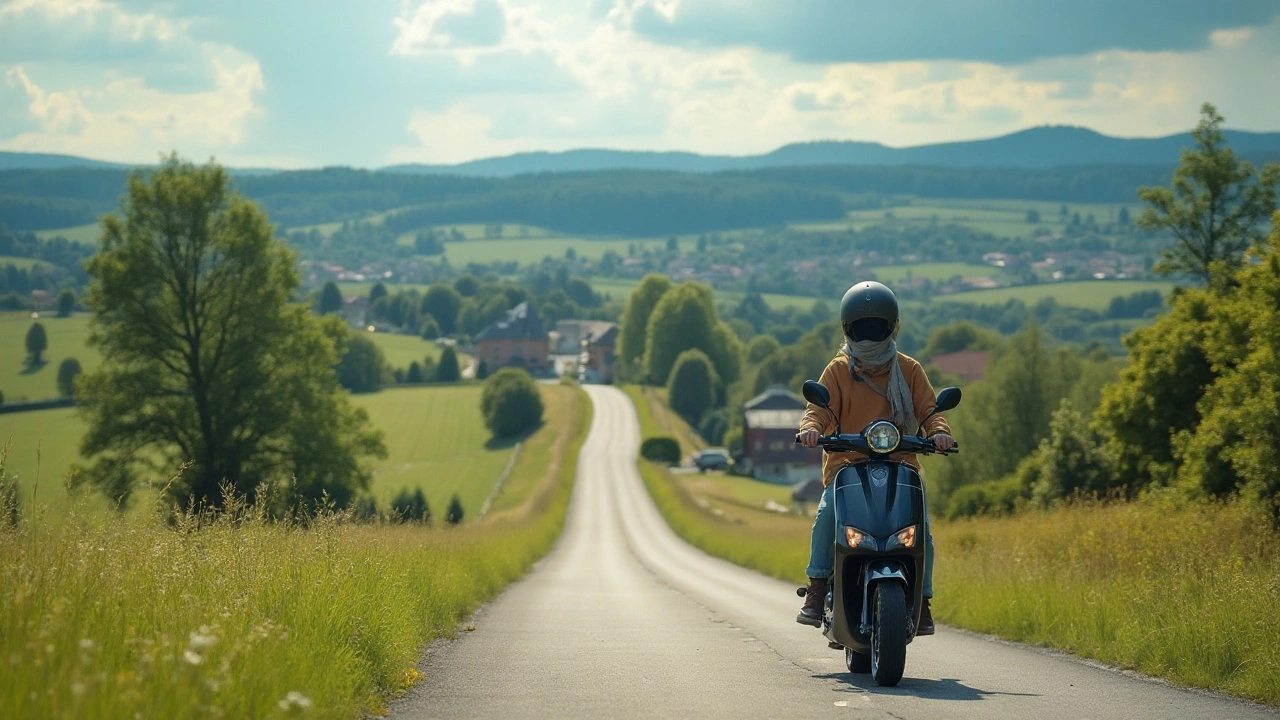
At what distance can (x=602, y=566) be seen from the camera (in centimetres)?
3117

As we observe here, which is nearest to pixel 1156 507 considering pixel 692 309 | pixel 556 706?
pixel 556 706

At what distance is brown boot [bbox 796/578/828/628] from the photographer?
871 centimetres

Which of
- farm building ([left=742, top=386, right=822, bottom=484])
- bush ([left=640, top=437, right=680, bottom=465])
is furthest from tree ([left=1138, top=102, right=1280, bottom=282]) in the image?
farm building ([left=742, top=386, right=822, bottom=484])

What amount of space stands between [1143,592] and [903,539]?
11.5ft

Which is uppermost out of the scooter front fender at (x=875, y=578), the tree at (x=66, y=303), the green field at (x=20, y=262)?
the scooter front fender at (x=875, y=578)

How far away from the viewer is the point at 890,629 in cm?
779

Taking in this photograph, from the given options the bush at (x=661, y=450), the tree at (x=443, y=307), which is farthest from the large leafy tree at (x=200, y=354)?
the tree at (x=443, y=307)

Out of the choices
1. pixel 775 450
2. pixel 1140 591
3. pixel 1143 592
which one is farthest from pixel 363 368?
pixel 1143 592

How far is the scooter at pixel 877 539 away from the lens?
789cm

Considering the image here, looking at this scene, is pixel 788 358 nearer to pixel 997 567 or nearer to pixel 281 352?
pixel 281 352

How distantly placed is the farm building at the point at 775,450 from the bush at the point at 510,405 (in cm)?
1664

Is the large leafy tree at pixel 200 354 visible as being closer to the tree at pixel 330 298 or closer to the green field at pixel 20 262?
the green field at pixel 20 262

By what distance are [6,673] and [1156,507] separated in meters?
16.5

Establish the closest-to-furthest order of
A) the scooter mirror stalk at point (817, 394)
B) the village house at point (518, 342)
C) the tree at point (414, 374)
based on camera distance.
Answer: the scooter mirror stalk at point (817, 394) → the tree at point (414, 374) → the village house at point (518, 342)
